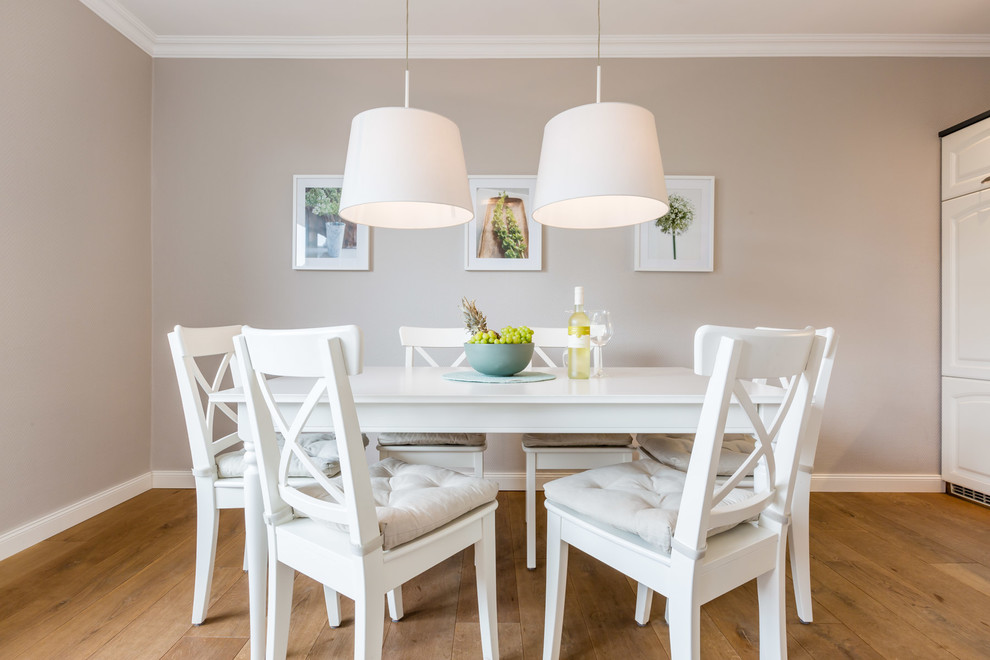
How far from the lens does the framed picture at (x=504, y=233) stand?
2.83m

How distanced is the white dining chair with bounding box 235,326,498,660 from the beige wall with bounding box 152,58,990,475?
164 cm

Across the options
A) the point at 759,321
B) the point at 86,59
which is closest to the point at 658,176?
the point at 759,321

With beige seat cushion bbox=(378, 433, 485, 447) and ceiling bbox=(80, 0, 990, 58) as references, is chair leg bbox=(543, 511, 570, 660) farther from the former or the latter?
ceiling bbox=(80, 0, 990, 58)

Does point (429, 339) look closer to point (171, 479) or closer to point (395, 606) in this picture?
point (395, 606)

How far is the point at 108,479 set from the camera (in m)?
2.51

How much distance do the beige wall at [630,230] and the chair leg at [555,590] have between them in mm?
1568

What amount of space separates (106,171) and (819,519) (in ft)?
12.8

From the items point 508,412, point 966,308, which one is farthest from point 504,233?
point 966,308

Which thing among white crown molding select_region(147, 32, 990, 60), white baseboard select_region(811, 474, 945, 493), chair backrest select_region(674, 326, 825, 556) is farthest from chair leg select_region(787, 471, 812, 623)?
white crown molding select_region(147, 32, 990, 60)

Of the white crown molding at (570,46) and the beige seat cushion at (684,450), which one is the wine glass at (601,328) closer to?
the beige seat cushion at (684,450)

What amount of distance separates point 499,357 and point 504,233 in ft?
4.36

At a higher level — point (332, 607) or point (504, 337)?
point (504, 337)

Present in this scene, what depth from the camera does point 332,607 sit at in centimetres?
150

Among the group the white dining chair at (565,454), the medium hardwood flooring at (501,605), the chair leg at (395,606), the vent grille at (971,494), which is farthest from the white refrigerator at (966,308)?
the chair leg at (395,606)
